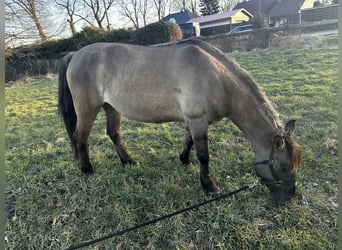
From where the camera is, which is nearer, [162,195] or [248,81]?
[248,81]

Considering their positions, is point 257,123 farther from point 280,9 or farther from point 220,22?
point 280,9

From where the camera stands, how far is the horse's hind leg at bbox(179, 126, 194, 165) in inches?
130

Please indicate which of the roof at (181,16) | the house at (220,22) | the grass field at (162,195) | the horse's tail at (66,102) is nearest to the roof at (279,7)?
the house at (220,22)

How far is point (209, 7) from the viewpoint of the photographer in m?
41.0

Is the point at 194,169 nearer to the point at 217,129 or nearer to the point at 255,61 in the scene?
the point at 217,129

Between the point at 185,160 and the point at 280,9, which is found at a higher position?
the point at 280,9

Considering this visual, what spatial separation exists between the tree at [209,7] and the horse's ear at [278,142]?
42.9 metres

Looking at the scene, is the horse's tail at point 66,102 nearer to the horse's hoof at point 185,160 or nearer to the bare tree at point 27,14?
the horse's hoof at point 185,160

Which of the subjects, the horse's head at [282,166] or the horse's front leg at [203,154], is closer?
the horse's head at [282,166]

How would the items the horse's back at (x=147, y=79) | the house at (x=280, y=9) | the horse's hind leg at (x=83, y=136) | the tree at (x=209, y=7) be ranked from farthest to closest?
the tree at (x=209, y=7) → the house at (x=280, y=9) → the horse's hind leg at (x=83, y=136) → the horse's back at (x=147, y=79)

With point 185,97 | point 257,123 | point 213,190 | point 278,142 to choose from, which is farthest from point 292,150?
point 185,97

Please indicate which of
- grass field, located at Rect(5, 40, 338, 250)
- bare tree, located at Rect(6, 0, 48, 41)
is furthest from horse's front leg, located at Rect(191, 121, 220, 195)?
bare tree, located at Rect(6, 0, 48, 41)

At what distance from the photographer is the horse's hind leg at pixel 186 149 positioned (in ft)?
10.8

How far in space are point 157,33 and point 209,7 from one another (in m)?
30.2
